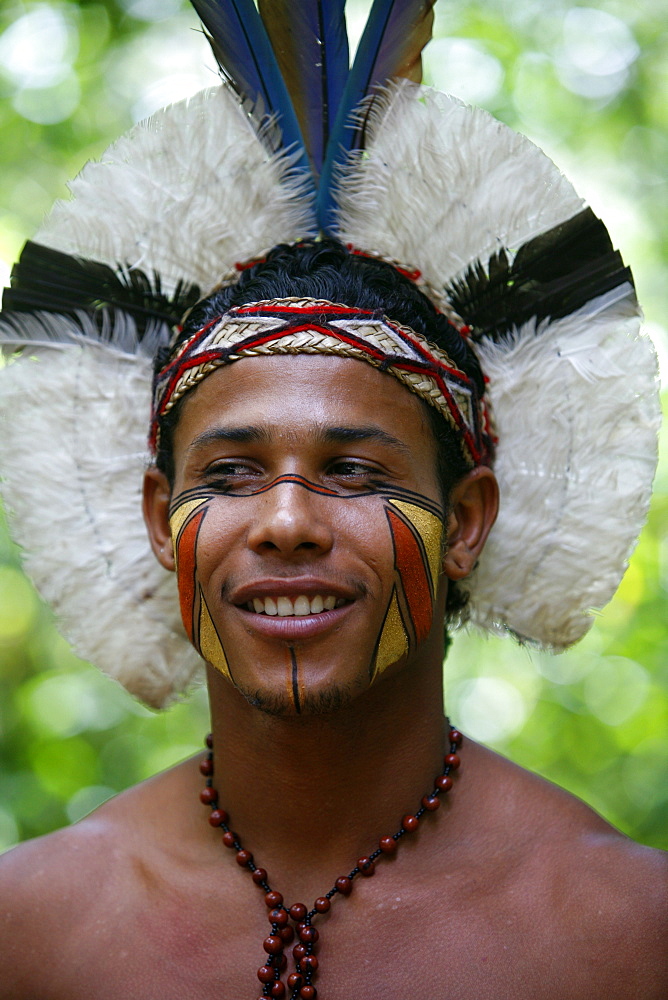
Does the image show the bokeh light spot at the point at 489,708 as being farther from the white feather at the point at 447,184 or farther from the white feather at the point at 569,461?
the white feather at the point at 447,184

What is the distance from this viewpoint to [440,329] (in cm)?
276

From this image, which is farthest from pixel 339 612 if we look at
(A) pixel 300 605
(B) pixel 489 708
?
(B) pixel 489 708

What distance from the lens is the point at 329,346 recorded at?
8.09 feet

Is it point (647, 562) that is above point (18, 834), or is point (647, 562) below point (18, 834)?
above

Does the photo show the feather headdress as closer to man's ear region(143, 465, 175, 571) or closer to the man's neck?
man's ear region(143, 465, 175, 571)

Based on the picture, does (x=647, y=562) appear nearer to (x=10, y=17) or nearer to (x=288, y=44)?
(x=288, y=44)

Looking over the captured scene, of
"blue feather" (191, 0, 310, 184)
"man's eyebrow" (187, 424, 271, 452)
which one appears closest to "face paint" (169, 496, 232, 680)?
"man's eyebrow" (187, 424, 271, 452)

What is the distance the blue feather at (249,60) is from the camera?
2729mm

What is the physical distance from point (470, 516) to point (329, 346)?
672 mm

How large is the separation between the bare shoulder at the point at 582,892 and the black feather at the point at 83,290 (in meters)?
1.72

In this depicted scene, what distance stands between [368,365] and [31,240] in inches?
47.3

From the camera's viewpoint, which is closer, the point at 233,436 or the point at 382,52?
the point at 233,436

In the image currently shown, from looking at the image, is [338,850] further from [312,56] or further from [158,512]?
[312,56]

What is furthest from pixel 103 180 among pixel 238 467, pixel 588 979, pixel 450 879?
pixel 588 979
